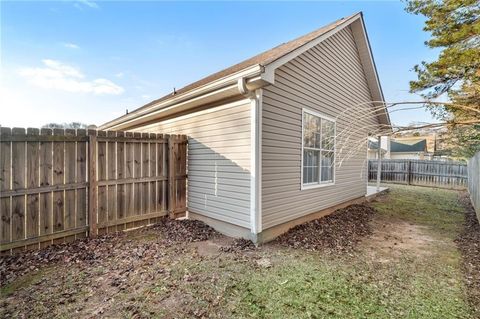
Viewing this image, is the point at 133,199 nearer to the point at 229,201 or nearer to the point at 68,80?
the point at 229,201

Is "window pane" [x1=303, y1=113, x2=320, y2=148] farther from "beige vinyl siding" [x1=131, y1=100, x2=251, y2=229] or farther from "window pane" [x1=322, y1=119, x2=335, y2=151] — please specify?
"beige vinyl siding" [x1=131, y1=100, x2=251, y2=229]

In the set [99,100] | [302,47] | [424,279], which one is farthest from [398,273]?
[99,100]

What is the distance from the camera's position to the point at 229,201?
4.98 metres

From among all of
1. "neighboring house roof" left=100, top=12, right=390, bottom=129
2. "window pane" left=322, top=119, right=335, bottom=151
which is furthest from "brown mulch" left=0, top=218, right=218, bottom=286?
"window pane" left=322, top=119, right=335, bottom=151

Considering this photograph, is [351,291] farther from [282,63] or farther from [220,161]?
[282,63]

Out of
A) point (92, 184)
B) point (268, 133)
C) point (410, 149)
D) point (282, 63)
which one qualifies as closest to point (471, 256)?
point (268, 133)

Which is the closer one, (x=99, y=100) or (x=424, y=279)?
(x=424, y=279)

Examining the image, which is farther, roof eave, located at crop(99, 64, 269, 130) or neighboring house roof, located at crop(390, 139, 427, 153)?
neighboring house roof, located at crop(390, 139, 427, 153)

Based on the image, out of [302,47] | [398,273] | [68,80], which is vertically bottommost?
[398,273]

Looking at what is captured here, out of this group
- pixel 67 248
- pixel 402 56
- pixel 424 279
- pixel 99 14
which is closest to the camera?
pixel 424 279

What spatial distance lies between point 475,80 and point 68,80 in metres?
13.7

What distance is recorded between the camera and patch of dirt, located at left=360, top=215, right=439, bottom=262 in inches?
172

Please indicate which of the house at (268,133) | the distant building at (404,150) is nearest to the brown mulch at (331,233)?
the house at (268,133)

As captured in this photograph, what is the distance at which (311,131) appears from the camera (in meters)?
5.99
